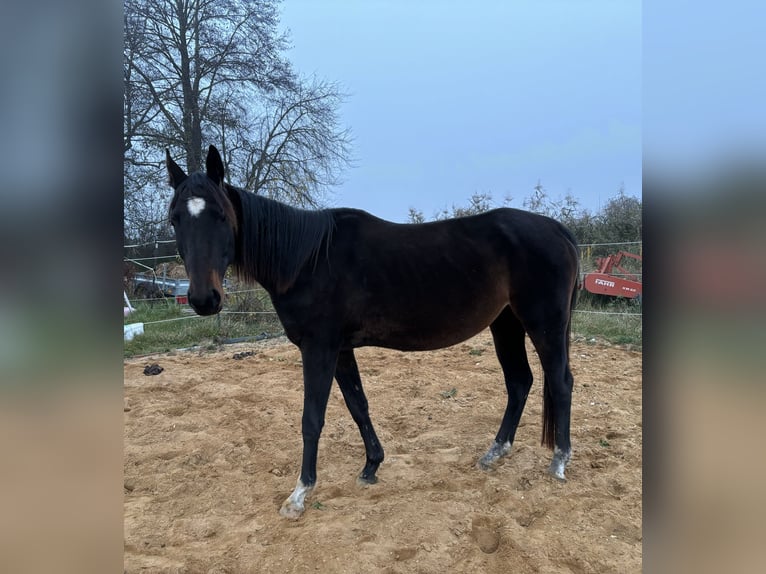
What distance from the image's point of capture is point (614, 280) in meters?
8.35

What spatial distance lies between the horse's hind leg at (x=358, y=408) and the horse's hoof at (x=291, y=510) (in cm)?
52

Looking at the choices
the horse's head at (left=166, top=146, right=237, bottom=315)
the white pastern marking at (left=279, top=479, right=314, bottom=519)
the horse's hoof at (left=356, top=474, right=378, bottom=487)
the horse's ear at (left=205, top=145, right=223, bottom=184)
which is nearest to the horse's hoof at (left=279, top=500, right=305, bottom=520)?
the white pastern marking at (left=279, top=479, right=314, bottom=519)

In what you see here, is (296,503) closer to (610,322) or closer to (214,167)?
(214,167)

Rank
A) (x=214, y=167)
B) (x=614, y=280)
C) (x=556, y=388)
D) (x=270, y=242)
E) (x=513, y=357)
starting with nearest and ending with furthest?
(x=214, y=167)
(x=270, y=242)
(x=556, y=388)
(x=513, y=357)
(x=614, y=280)

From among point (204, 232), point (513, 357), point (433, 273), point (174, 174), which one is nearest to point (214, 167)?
point (174, 174)

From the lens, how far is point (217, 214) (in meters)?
2.27

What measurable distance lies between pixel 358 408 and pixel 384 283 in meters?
0.92

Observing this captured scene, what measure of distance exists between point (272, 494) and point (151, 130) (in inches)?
327

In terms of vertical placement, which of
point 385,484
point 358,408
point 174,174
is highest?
point 174,174

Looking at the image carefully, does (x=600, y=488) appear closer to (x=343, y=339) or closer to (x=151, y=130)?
(x=343, y=339)

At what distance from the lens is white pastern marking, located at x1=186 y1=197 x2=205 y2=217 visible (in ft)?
7.20

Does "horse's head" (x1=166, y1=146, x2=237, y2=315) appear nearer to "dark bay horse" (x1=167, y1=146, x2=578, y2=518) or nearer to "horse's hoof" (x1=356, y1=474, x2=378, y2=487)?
"dark bay horse" (x1=167, y1=146, x2=578, y2=518)
